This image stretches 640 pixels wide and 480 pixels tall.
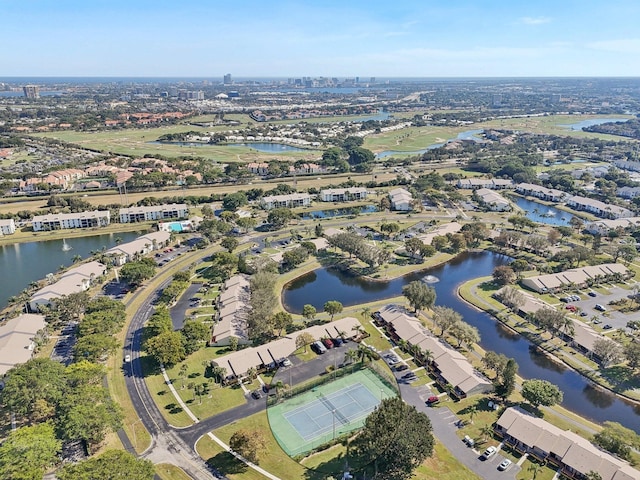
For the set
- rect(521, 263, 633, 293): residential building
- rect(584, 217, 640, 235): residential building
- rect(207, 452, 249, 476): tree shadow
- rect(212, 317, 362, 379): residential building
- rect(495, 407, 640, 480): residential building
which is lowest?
rect(207, 452, 249, 476): tree shadow

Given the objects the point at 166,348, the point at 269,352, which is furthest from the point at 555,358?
the point at 166,348

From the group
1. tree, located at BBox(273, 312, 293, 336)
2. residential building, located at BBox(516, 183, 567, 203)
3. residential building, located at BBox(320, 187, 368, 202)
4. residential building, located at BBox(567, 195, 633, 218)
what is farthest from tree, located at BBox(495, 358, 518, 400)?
residential building, located at BBox(516, 183, 567, 203)

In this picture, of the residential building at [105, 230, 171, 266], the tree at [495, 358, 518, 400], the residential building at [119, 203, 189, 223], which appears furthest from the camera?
the residential building at [119, 203, 189, 223]

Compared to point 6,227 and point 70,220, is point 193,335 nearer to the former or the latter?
point 70,220

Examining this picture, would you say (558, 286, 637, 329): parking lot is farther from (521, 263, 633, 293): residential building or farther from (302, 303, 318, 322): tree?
(302, 303, 318, 322): tree

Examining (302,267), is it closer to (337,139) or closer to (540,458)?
(540,458)

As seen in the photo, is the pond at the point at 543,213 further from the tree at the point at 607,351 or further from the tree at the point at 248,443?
the tree at the point at 248,443
